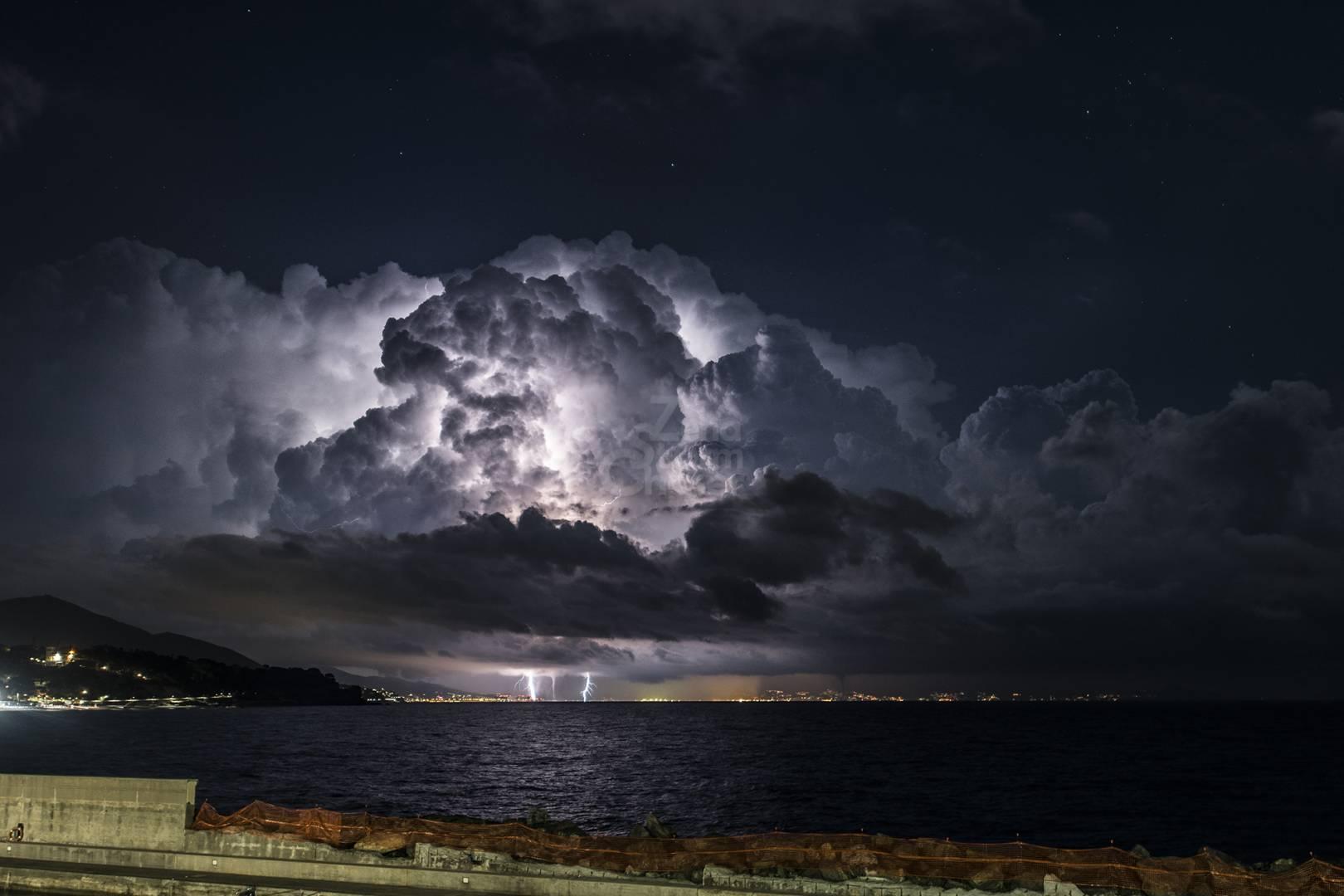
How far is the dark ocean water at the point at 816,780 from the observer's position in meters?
66.3

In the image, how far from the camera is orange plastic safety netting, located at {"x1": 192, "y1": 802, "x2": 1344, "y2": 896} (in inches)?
1108

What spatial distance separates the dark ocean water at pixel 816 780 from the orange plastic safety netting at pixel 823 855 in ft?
102

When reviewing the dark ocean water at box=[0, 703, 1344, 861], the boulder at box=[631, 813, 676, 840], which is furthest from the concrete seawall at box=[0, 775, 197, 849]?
the dark ocean water at box=[0, 703, 1344, 861]

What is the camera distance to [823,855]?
30812 mm

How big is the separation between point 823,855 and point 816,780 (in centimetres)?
6645

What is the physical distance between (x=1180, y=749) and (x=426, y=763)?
9453 centimetres

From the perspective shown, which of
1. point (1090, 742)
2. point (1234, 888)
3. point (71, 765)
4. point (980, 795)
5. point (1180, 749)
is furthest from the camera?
point (1090, 742)

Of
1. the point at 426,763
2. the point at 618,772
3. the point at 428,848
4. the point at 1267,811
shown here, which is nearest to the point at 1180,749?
the point at 1267,811

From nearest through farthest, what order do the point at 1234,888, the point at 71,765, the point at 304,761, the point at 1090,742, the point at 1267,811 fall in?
1. the point at 1234,888
2. the point at 1267,811
3. the point at 71,765
4. the point at 304,761
5. the point at 1090,742

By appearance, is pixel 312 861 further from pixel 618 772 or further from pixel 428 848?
pixel 618 772

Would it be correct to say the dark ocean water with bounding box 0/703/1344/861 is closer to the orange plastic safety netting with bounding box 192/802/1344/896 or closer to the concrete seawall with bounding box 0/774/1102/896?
the orange plastic safety netting with bounding box 192/802/1344/896

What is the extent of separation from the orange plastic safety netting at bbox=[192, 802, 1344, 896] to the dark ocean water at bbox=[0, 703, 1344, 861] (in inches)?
1220

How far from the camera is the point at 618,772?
10444cm

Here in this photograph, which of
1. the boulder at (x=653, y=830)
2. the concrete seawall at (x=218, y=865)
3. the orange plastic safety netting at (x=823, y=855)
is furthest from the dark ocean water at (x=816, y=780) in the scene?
the concrete seawall at (x=218, y=865)
